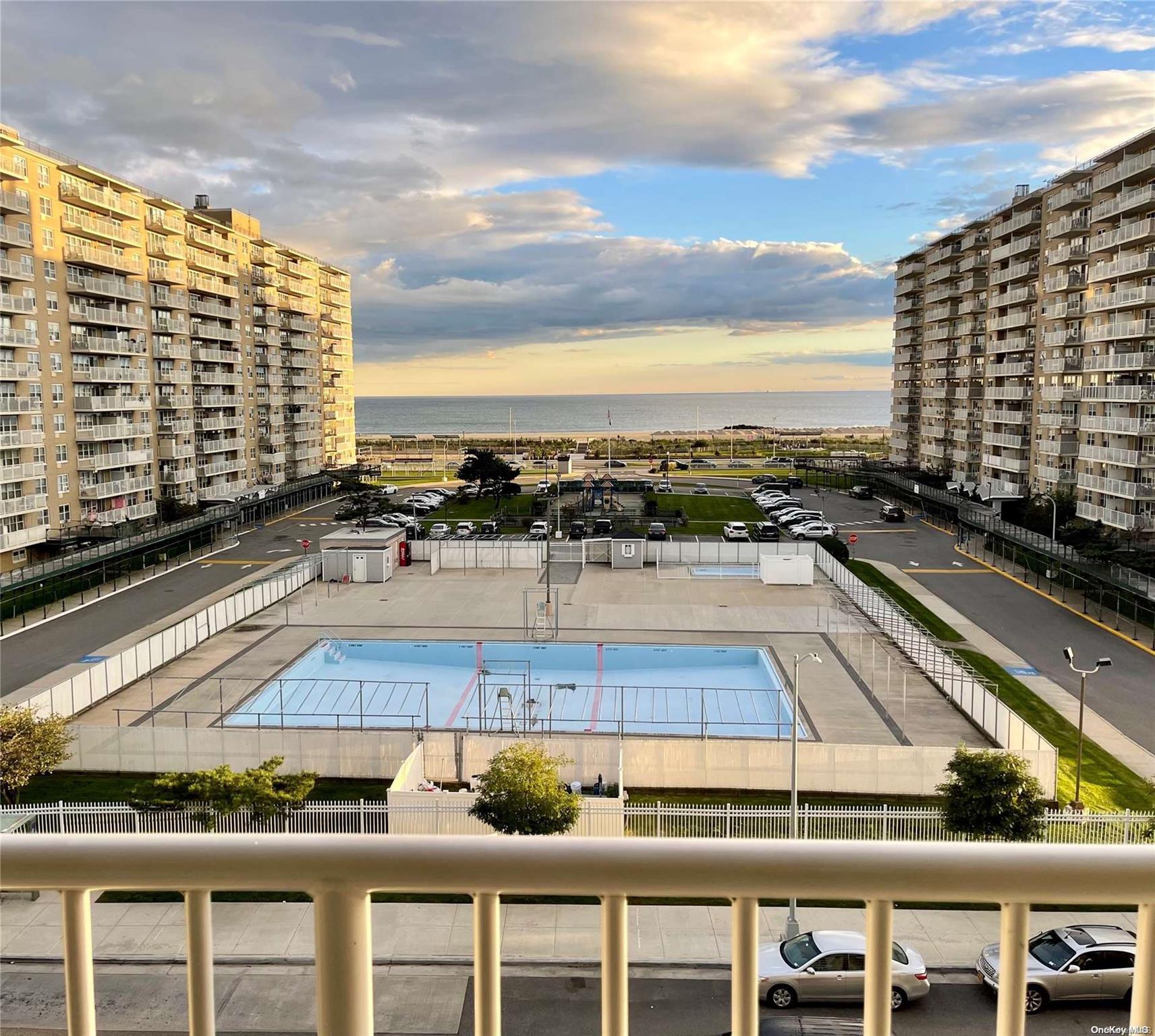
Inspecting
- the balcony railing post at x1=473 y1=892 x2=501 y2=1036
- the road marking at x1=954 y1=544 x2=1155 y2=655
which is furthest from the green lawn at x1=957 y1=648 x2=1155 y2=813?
the balcony railing post at x1=473 y1=892 x2=501 y2=1036

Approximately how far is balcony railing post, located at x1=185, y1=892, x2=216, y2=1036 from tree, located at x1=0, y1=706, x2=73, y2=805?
23.4 m

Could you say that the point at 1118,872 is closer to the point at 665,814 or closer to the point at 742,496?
the point at 665,814

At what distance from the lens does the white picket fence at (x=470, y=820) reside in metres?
19.8

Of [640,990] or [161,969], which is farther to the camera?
[640,990]

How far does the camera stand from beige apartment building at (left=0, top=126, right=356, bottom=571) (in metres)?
49.0

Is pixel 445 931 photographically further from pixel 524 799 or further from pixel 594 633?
pixel 594 633

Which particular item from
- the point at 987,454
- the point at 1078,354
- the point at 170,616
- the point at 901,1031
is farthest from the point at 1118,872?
the point at 987,454

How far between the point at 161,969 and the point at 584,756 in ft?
72.0

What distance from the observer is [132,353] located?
58875 mm

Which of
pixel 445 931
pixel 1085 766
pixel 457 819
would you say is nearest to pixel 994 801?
pixel 1085 766

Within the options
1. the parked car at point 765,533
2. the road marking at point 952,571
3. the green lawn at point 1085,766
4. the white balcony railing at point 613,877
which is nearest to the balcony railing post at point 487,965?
the white balcony railing at point 613,877

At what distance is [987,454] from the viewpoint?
70625 mm

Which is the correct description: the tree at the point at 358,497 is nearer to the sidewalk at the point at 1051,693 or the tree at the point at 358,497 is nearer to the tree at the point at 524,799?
the sidewalk at the point at 1051,693

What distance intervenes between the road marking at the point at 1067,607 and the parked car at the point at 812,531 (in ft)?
28.4
